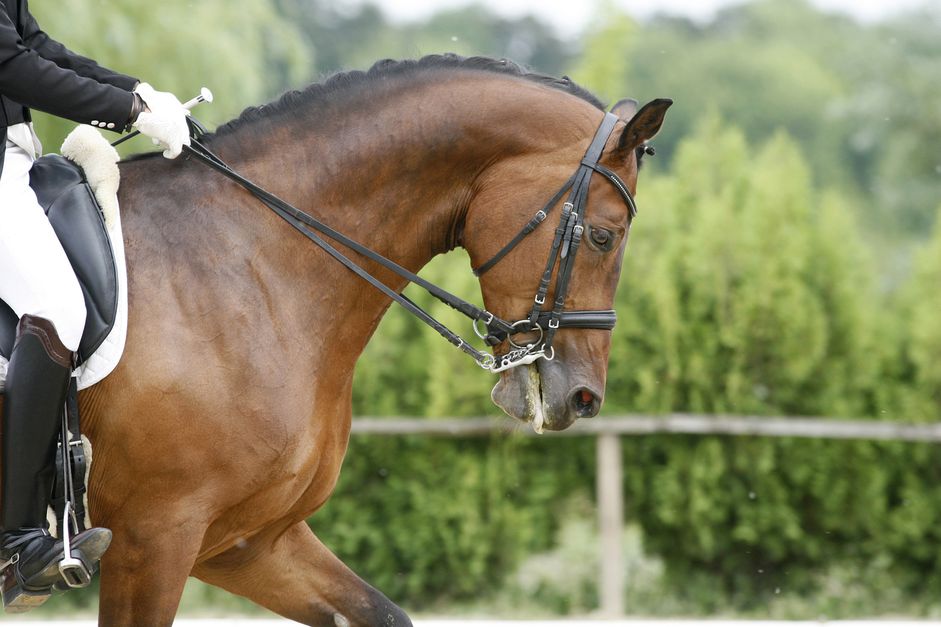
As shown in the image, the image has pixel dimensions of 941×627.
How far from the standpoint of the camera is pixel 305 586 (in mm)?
3926

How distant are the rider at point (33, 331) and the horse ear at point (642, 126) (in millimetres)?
1588

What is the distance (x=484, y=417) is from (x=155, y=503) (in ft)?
15.3

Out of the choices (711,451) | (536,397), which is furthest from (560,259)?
(711,451)

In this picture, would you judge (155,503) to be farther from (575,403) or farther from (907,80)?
(907,80)

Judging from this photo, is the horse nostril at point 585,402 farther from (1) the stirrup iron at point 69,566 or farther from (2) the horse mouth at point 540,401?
(1) the stirrup iron at point 69,566

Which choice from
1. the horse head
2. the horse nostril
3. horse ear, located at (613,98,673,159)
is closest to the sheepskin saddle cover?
the horse head

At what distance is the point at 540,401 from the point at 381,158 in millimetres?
944

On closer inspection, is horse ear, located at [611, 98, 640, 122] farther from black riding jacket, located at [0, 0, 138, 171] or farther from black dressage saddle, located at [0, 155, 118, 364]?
black dressage saddle, located at [0, 155, 118, 364]

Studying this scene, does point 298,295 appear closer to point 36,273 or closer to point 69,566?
point 36,273

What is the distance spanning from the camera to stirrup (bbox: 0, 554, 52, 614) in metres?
3.26

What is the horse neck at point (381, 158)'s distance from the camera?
12.3 feet

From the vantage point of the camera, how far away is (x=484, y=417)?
→ 25.8ft

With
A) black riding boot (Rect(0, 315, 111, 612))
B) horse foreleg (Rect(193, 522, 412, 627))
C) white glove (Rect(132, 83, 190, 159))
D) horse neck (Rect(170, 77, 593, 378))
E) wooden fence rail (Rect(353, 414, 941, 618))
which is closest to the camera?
black riding boot (Rect(0, 315, 111, 612))

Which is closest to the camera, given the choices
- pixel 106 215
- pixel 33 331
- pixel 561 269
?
pixel 33 331
